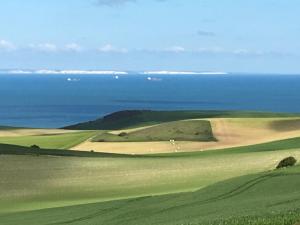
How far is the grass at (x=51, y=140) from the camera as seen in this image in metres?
62.4

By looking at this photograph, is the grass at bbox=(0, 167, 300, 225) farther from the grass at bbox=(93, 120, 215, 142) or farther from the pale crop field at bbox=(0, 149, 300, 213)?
the grass at bbox=(93, 120, 215, 142)

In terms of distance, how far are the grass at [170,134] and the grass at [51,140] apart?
81.3 inches

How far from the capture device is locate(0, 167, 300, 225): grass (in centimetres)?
1722

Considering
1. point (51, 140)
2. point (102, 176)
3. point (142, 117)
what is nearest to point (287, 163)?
point (102, 176)

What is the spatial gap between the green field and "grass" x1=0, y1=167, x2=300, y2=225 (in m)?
0.02

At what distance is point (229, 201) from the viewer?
21797 millimetres

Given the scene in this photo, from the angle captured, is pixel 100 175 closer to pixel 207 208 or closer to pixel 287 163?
pixel 287 163

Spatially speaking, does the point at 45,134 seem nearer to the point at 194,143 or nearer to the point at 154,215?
the point at 194,143

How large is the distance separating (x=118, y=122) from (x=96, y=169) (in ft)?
192

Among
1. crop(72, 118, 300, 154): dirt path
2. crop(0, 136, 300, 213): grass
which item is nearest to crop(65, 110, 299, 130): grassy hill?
crop(72, 118, 300, 154): dirt path

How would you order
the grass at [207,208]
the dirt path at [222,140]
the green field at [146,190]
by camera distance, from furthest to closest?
the dirt path at [222,140], the green field at [146,190], the grass at [207,208]

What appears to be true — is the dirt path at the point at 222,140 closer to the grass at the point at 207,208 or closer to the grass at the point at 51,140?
the grass at the point at 51,140

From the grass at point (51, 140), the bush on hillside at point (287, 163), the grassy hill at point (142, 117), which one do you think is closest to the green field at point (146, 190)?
the bush on hillside at point (287, 163)

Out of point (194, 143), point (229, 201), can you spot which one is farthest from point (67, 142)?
point (229, 201)
